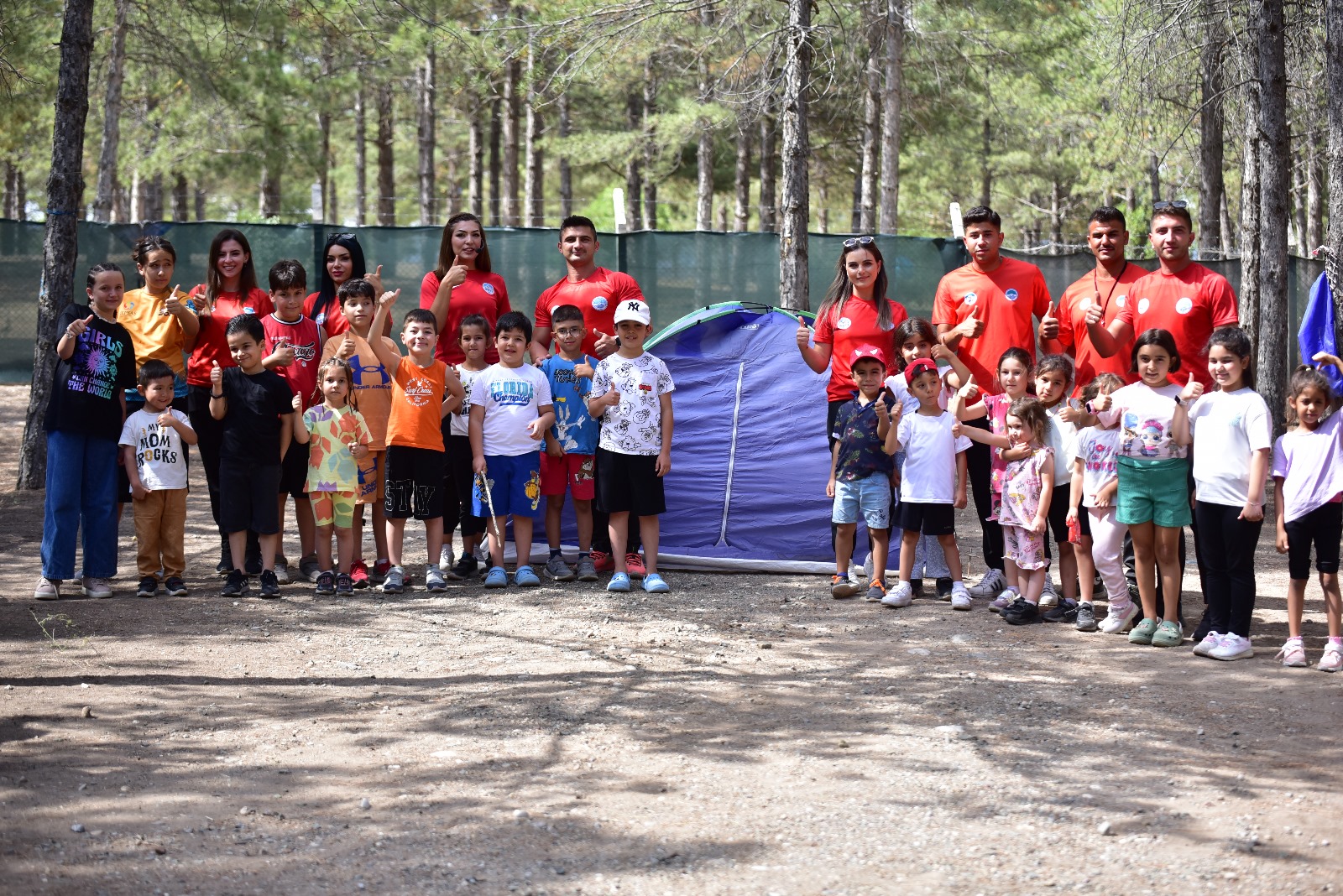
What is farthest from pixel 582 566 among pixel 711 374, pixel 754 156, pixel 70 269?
pixel 754 156

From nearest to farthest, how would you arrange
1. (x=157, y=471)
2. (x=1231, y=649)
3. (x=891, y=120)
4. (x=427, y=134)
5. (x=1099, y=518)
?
(x=1231, y=649) < (x=1099, y=518) < (x=157, y=471) < (x=891, y=120) < (x=427, y=134)

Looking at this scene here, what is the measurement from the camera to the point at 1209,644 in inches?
207

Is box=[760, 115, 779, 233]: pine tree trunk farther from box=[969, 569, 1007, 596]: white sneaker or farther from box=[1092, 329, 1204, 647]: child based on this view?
box=[1092, 329, 1204, 647]: child

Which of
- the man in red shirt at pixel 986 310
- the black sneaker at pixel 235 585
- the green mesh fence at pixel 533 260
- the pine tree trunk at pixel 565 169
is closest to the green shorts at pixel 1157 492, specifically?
the man in red shirt at pixel 986 310

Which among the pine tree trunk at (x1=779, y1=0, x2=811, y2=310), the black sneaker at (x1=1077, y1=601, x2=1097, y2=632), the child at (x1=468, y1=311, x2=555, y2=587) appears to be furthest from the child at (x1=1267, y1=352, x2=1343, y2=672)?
the pine tree trunk at (x1=779, y1=0, x2=811, y2=310)

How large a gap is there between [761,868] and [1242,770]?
170 centimetres

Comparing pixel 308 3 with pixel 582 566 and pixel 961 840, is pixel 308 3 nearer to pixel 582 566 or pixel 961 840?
pixel 582 566

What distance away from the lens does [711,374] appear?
748 cm

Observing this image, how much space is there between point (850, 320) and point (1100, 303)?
1.22 meters

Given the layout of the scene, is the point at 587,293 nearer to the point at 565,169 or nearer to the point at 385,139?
the point at 565,169

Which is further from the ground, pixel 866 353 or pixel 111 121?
pixel 111 121

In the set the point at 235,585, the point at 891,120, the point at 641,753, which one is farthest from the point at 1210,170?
the point at 641,753

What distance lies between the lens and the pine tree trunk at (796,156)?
9.30 m

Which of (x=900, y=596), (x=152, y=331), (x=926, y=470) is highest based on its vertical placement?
(x=152, y=331)
